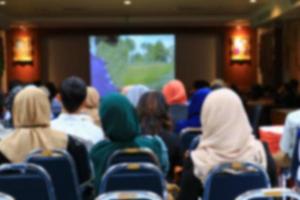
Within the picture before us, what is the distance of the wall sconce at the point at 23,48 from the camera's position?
14578mm

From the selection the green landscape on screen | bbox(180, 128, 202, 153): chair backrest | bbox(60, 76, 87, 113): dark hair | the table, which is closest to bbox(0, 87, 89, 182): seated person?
bbox(60, 76, 87, 113): dark hair

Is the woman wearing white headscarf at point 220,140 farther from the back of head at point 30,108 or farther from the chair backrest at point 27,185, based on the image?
the back of head at point 30,108

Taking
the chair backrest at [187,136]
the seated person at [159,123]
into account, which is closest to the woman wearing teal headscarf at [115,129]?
the seated person at [159,123]

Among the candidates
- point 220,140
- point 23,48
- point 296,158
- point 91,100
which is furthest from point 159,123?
point 23,48

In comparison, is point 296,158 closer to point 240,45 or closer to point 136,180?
A: point 136,180

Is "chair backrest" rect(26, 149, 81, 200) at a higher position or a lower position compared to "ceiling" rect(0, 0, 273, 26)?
lower

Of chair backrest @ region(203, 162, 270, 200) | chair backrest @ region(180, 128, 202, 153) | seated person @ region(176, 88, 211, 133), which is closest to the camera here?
chair backrest @ region(203, 162, 270, 200)

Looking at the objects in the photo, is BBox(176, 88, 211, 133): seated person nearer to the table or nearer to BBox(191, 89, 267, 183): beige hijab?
the table

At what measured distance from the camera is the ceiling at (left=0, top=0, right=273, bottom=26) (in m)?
10.9

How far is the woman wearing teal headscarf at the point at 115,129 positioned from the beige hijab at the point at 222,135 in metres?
0.52

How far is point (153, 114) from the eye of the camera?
4207mm

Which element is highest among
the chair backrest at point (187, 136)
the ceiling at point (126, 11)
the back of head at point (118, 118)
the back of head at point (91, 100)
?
the ceiling at point (126, 11)

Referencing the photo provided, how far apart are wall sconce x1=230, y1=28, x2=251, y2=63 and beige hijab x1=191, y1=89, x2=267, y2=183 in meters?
12.2

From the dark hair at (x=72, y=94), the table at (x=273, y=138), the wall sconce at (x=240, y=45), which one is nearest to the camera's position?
the dark hair at (x=72, y=94)
